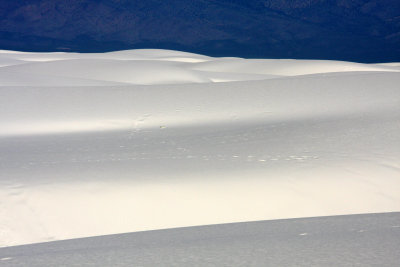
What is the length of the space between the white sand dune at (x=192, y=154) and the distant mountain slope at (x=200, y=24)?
60.6ft

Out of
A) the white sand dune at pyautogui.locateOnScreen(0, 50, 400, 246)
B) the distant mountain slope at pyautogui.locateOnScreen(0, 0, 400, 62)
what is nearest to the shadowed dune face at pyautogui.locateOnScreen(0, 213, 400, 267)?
the white sand dune at pyautogui.locateOnScreen(0, 50, 400, 246)

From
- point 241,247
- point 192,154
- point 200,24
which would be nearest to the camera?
point 241,247

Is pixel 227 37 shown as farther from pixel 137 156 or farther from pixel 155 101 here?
pixel 137 156

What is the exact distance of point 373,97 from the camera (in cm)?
510

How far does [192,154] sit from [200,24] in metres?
21.9

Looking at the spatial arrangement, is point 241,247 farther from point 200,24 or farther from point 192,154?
point 200,24

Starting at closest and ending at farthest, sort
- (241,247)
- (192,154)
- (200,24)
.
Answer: (241,247) → (192,154) → (200,24)

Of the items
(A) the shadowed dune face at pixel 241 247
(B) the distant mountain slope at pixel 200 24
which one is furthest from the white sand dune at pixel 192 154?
(B) the distant mountain slope at pixel 200 24

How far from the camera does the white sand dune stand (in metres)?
2.43

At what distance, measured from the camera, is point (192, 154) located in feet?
10.7

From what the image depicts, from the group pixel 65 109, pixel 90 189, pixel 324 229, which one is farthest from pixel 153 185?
pixel 65 109

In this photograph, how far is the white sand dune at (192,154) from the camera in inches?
95.8

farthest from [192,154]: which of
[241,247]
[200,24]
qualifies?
[200,24]

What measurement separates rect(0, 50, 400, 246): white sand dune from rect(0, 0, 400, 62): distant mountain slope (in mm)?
18465
